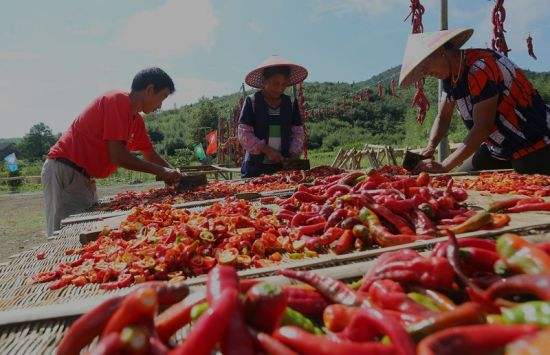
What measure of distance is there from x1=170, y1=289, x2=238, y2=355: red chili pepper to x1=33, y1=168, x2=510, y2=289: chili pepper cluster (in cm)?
125

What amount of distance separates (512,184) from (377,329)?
3.62m

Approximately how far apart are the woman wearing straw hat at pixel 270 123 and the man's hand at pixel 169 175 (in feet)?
4.03

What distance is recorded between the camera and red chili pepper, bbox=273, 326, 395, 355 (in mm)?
1174

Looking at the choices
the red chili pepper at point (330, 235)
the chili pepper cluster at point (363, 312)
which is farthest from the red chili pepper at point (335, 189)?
the chili pepper cluster at point (363, 312)

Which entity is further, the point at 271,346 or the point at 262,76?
the point at 262,76

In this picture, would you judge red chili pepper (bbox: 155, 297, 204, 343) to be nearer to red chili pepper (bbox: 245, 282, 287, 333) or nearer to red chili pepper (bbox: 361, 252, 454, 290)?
red chili pepper (bbox: 245, 282, 287, 333)

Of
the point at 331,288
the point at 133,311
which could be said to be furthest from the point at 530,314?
the point at 133,311

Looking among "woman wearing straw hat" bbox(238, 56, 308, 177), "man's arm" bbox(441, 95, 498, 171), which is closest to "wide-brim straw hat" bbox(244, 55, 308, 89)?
"woman wearing straw hat" bbox(238, 56, 308, 177)

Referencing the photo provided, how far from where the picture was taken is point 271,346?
1.22 metres

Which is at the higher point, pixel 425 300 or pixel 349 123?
pixel 349 123

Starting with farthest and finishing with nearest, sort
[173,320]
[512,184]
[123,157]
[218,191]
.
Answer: [218,191] → [123,157] → [512,184] → [173,320]

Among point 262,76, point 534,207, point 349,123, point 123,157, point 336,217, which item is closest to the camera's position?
point 336,217

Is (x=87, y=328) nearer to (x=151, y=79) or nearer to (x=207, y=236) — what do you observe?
(x=207, y=236)

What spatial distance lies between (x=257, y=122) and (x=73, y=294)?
191 inches
